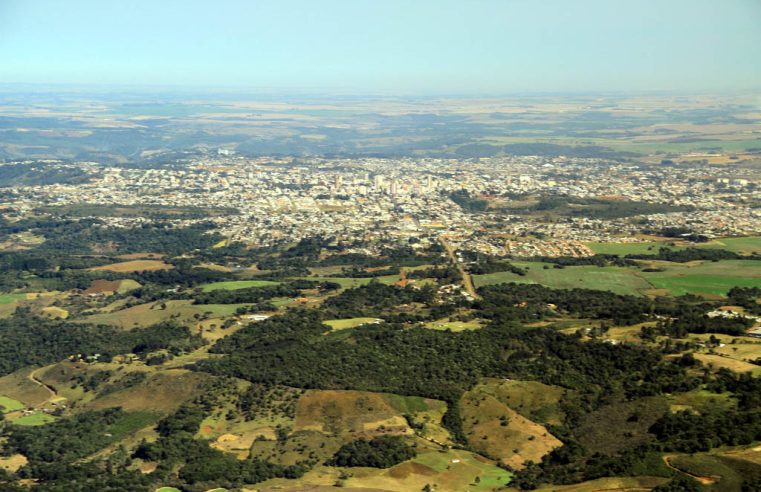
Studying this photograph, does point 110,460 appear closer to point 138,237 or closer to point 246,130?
point 138,237

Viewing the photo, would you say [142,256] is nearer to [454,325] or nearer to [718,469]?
[454,325]

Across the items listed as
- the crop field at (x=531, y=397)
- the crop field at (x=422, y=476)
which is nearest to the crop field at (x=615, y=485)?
the crop field at (x=422, y=476)

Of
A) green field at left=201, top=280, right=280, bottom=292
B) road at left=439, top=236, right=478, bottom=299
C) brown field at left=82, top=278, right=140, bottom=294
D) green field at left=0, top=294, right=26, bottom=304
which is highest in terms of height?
road at left=439, top=236, right=478, bottom=299

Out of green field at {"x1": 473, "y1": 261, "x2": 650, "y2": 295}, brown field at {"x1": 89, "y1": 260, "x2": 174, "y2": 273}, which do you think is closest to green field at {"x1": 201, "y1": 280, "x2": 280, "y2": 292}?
brown field at {"x1": 89, "y1": 260, "x2": 174, "y2": 273}

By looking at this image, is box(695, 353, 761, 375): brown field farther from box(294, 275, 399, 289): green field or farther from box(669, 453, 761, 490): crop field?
box(294, 275, 399, 289): green field

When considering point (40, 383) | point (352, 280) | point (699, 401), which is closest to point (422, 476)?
→ point (699, 401)

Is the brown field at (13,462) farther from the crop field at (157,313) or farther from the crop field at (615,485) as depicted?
the crop field at (615,485)
